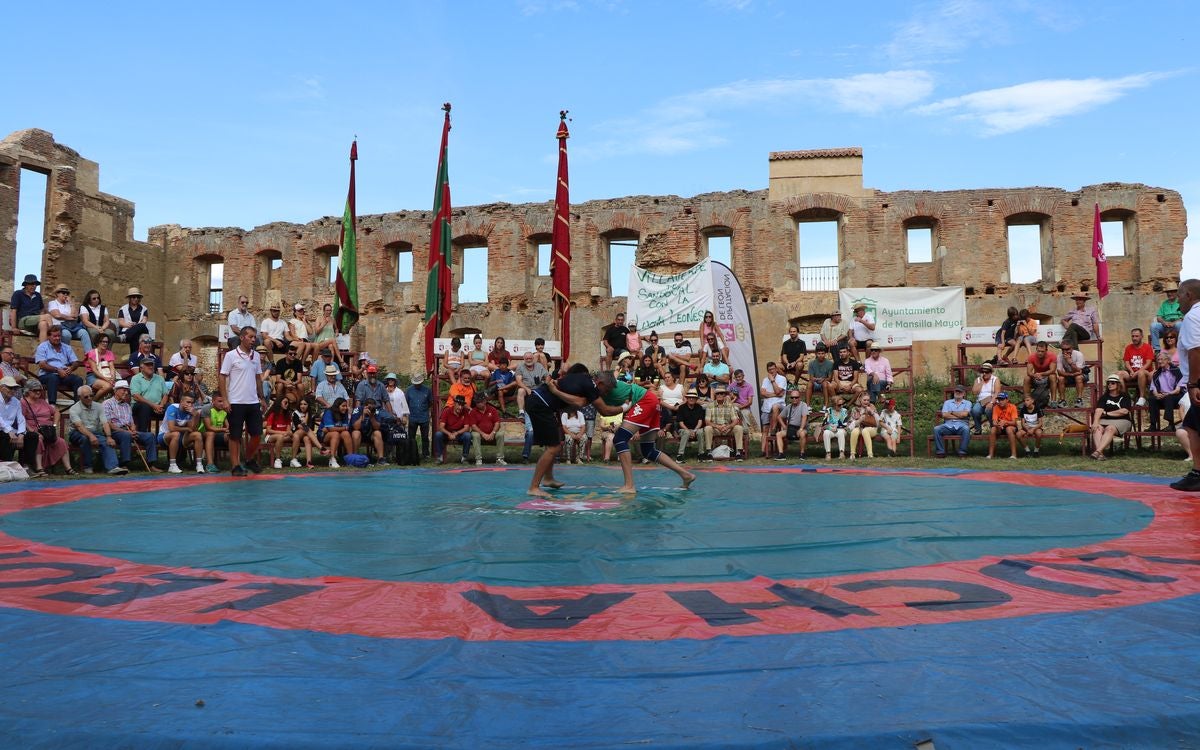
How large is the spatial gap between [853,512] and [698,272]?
1031 centimetres

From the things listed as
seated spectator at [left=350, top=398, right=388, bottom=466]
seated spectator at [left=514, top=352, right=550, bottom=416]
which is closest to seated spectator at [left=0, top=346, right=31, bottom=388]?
seated spectator at [left=350, top=398, right=388, bottom=466]

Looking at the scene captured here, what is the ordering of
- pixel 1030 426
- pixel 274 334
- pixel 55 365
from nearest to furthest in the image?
pixel 55 365
pixel 1030 426
pixel 274 334

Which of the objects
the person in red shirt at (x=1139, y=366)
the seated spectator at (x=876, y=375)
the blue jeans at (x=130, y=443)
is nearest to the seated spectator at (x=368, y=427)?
the blue jeans at (x=130, y=443)

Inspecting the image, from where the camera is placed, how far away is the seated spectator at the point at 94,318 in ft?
A: 45.2

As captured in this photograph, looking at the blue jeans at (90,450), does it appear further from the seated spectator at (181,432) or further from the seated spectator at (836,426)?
the seated spectator at (836,426)

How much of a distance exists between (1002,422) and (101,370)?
43.4 ft

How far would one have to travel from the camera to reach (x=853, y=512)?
21.7 feet

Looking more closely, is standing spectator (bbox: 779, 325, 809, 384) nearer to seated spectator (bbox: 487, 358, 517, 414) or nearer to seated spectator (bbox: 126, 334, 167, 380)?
seated spectator (bbox: 487, 358, 517, 414)

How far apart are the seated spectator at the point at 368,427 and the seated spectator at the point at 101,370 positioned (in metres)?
3.38

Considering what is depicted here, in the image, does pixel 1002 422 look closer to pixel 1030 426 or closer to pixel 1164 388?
pixel 1030 426

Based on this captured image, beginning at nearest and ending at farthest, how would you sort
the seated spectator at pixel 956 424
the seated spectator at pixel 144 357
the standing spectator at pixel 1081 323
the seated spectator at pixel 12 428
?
the seated spectator at pixel 12 428
the seated spectator at pixel 956 424
the seated spectator at pixel 144 357
the standing spectator at pixel 1081 323

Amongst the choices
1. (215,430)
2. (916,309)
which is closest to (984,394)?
(916,309)

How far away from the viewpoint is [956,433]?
43.5 ft


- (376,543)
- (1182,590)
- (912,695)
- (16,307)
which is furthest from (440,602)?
(16,307)
